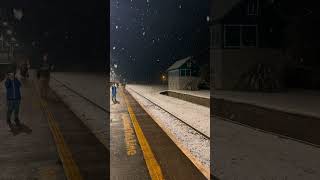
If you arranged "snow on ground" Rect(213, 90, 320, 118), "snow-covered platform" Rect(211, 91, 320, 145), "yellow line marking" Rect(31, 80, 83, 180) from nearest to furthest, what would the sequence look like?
"yellow line marking" Rect(31, 80, 83, 180), "snow-covered platform" Rect(211, 91, 320, 145), "snow on ground" Rect(213, 90, 320, 118)

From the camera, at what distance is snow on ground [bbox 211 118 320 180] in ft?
25.8

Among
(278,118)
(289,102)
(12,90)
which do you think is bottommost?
(278,118)

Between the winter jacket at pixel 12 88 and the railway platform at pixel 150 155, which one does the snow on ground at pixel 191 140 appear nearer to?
the railway platform at pixel 150 155

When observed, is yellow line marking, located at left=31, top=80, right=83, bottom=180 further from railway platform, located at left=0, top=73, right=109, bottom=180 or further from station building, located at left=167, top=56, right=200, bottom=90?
station building, located at left=167, top=56, right=200, bottom=90

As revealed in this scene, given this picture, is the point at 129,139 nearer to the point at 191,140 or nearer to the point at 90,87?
the point at 191,140

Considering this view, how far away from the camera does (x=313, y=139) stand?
1158cm

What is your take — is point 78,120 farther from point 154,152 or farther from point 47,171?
point 47,171

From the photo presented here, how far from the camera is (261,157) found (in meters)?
9.61

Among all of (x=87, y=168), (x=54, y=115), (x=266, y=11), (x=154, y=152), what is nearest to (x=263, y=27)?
(x=266, y=11)

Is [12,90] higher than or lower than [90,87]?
higher

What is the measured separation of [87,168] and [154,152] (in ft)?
7.77

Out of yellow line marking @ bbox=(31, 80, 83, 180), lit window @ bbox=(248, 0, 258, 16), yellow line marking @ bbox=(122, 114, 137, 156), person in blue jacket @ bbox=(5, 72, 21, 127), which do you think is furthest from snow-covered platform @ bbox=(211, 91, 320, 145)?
lit window @ bbox=(248, 0, 258, 16)

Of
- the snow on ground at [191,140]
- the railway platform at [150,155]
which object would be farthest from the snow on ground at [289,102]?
the railway platform at [150,155]

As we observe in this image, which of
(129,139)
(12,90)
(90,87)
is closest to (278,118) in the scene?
(129,139)
